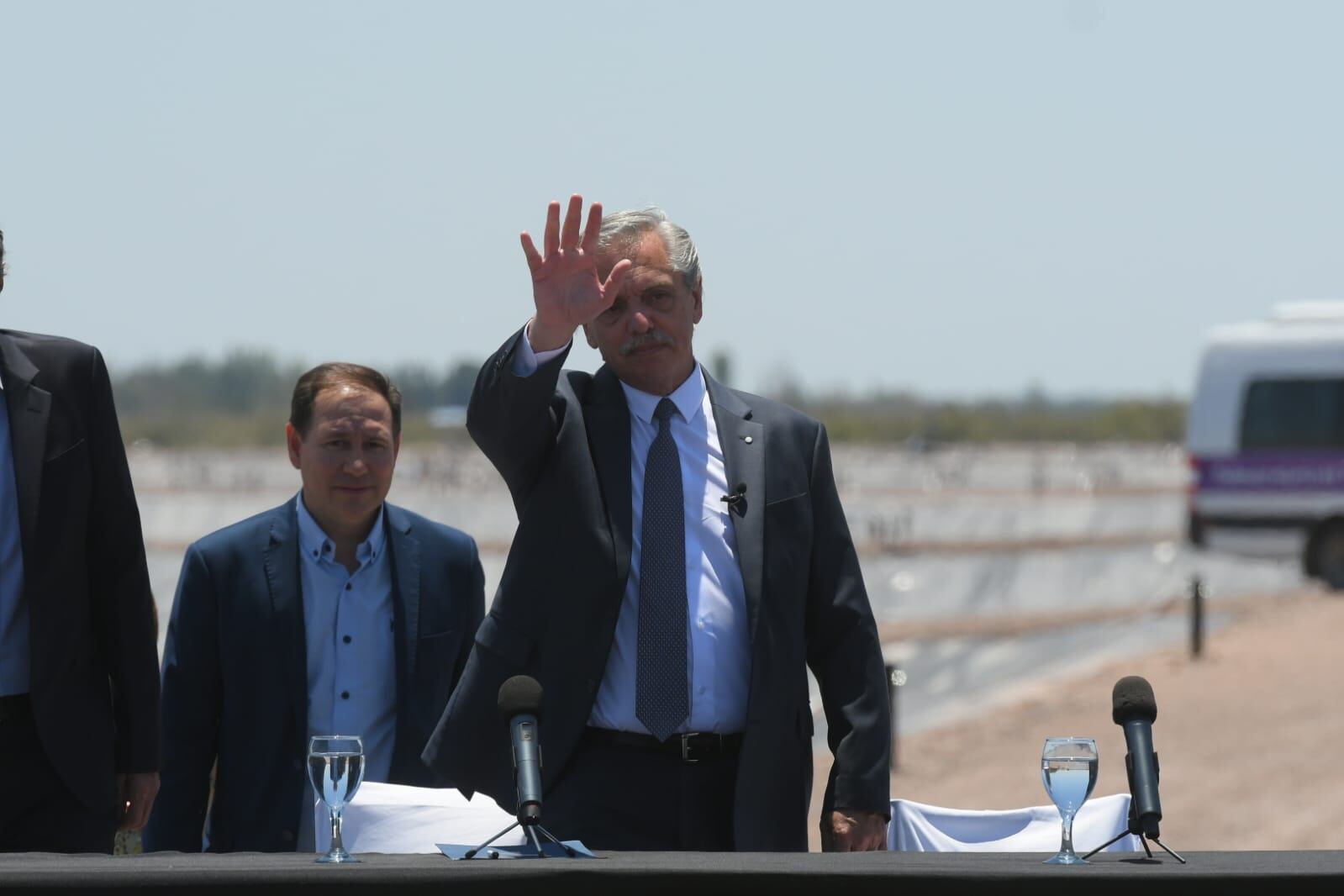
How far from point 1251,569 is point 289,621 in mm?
29217

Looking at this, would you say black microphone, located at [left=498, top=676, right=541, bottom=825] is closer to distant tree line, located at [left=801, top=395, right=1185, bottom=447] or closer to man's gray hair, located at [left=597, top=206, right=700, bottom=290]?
man's gray hair, located at [left=597, top=206, right=700, bottom=290]

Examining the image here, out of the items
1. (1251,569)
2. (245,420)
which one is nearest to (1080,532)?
(1251,569)

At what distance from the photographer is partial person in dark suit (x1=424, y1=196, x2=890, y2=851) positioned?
12.7ft

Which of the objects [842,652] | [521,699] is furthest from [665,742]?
[521,699]

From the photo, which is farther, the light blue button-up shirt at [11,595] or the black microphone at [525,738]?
the light blue button-up shirt at [11,595]

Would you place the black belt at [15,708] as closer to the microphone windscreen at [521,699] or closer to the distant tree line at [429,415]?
the microphone windscreen at [521,699]

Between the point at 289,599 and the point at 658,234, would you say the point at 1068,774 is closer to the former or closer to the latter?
the point at 658,234

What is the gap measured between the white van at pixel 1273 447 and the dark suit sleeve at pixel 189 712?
66.0ft

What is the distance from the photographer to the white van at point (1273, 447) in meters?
23.2

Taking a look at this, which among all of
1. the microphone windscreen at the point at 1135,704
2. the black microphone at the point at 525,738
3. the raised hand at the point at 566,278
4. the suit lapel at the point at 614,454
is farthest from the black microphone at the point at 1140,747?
the raised hand at the point at 566,278

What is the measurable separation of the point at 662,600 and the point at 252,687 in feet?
3.99

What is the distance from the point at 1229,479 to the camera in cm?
2350

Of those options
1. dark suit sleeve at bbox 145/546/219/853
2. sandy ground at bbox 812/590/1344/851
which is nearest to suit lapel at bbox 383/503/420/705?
dark suit sleeve at bbox 145/546/219/853

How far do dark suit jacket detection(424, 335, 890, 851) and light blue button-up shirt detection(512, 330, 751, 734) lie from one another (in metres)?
0.04
